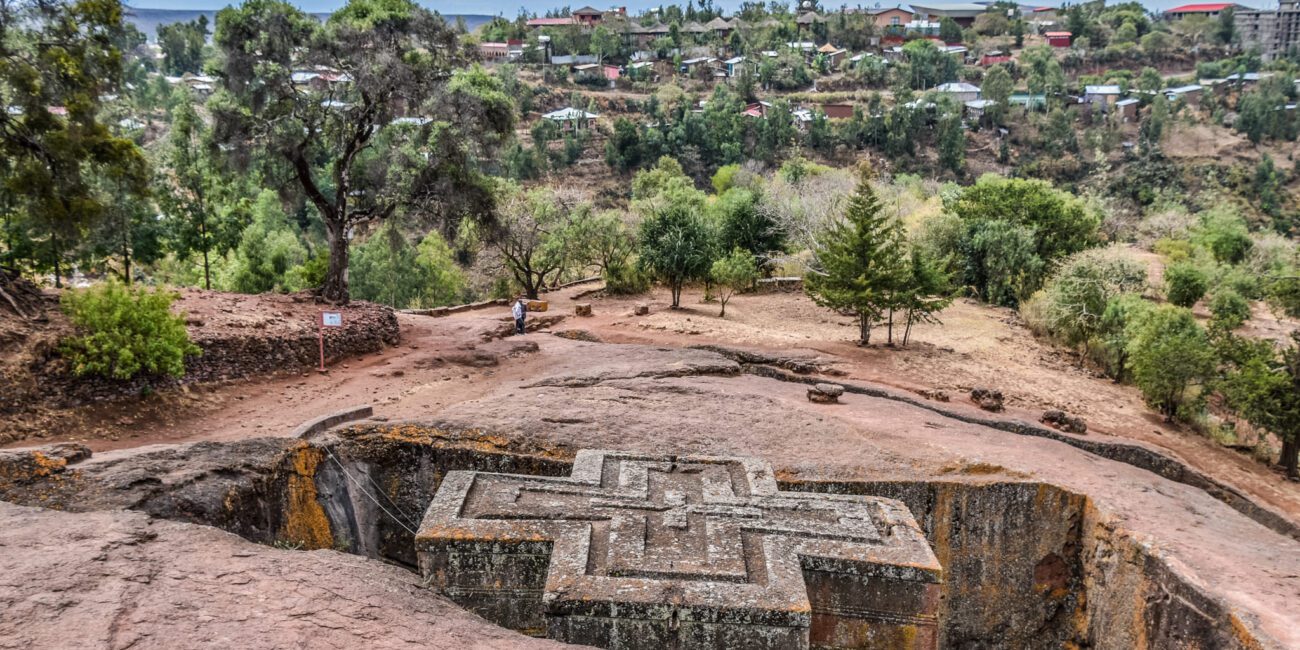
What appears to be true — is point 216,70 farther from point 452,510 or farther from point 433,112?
point 452,510

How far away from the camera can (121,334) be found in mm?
11852

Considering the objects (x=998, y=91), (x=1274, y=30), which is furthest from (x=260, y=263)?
(x=1274, y=30)

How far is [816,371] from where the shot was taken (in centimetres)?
1692

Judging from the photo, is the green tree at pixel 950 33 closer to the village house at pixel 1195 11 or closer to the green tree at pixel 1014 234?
the village house at pixel 1195 11

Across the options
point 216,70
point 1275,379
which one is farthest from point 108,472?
point 1275,379

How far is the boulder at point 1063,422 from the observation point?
14.5 m

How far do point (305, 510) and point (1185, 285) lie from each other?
2934 cm

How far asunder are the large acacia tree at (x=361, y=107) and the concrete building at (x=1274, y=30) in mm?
135901

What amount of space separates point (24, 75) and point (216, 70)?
445 centimetres

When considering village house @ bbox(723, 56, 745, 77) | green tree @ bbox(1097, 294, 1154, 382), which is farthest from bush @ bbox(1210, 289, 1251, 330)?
village house @ bbox(723, 56, 745, 77)

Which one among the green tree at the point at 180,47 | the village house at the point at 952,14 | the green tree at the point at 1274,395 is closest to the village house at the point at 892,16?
the village house at the point at 952,14

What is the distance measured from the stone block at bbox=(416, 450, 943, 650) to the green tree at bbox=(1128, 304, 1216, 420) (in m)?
12.0

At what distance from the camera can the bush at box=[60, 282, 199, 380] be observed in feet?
38.3

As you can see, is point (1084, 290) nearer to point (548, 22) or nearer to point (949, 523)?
point (949, 523)
